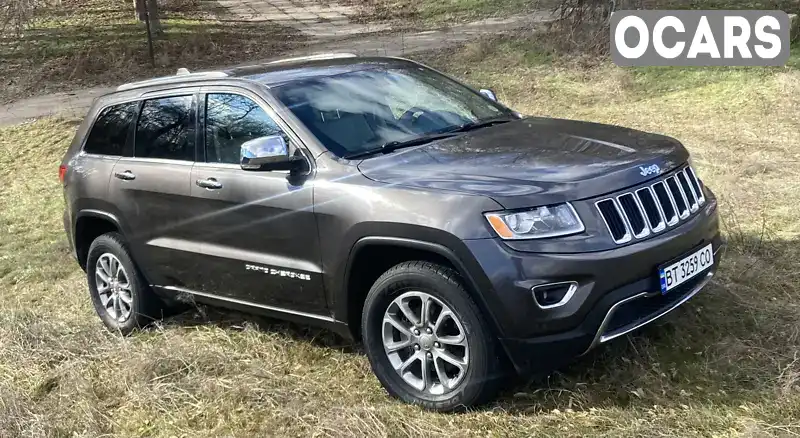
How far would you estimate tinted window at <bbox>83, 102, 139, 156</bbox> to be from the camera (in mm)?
5422

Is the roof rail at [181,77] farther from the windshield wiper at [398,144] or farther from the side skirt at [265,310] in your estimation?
the side skirt at [265,310]

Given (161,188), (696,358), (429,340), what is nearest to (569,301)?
(429,340)

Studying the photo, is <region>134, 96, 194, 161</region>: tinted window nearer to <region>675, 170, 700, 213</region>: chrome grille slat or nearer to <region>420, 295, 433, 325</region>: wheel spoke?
<region>420, 295, 433, 325</region>: wheel spoke

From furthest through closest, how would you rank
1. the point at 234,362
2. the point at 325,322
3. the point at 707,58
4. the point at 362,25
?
the point at 362,25, the point at 707,58, the point at 234,362, the point at 325,322

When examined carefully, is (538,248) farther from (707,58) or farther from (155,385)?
(707,58)

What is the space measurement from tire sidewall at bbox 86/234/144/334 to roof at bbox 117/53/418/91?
1.15 m

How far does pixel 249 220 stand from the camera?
433 centimetres

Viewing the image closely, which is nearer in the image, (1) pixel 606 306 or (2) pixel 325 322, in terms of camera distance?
(1) pixel 606 306

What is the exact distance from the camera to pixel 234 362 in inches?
181

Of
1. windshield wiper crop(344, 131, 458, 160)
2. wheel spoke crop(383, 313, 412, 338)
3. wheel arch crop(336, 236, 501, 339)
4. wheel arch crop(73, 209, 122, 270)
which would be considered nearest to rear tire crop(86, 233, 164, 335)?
wheel arch crop(73, 209, 122, 270)

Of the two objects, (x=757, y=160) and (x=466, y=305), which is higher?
(x=466, y=305)

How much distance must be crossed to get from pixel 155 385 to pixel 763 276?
3.91 metres

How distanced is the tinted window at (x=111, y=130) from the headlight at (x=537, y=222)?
3.15 m

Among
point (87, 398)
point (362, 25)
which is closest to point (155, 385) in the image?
point (87, 398)
